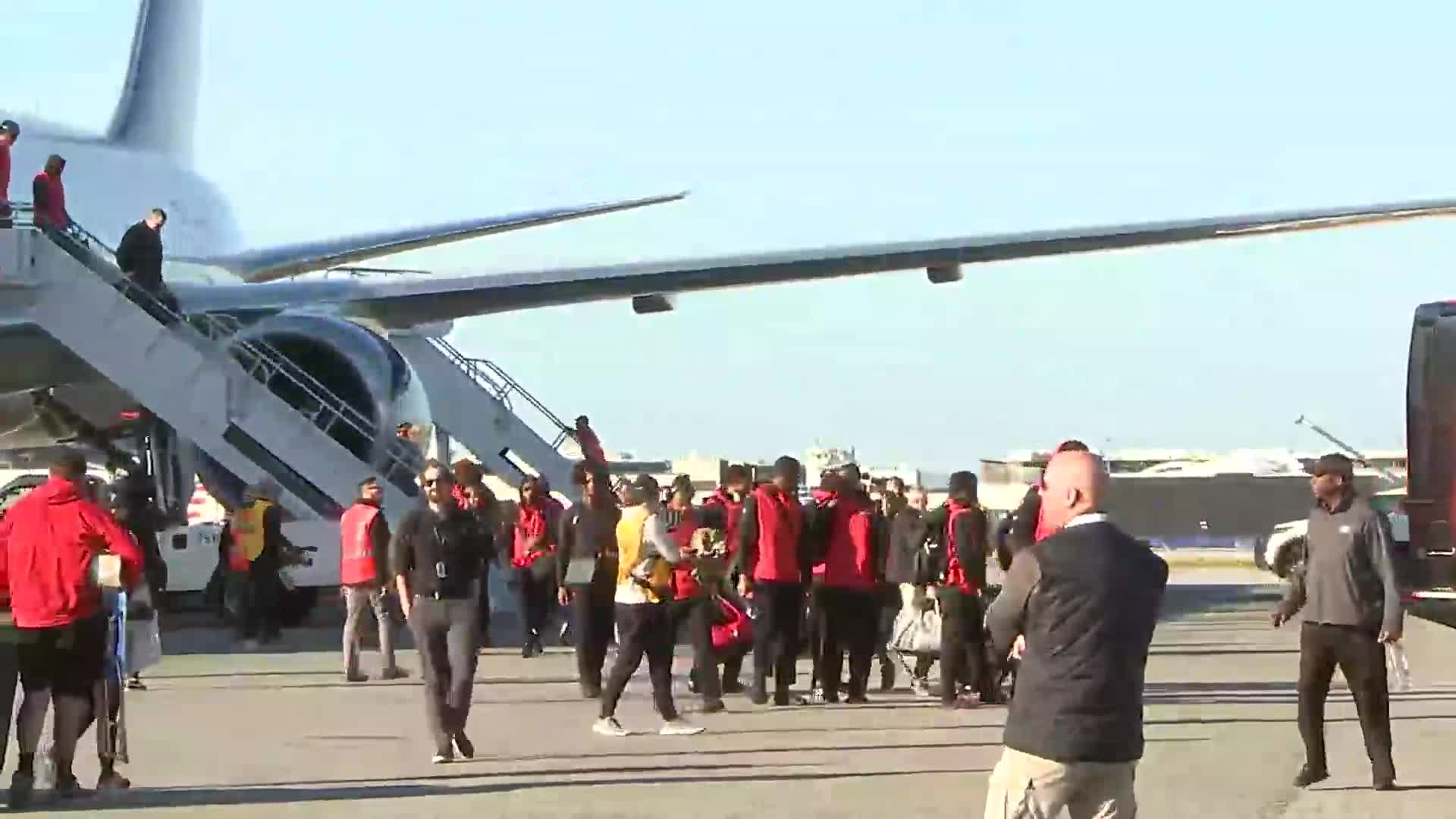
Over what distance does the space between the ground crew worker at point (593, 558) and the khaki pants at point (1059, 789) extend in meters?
8.24

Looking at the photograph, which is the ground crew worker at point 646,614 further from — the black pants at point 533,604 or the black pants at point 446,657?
the black pants at point 533,604

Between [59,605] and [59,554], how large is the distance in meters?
0.20

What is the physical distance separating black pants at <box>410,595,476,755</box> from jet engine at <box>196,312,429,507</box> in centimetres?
969

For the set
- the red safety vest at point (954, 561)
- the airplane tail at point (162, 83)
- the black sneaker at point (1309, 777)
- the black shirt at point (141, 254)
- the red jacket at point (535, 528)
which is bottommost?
the black sneaker at point (1309, 777)

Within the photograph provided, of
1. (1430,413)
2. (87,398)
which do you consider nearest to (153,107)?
(87,398)

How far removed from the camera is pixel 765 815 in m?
8.98

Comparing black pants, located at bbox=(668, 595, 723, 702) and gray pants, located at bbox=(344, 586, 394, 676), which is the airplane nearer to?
gray pants, located at bbox=(344, 586, 394, 676)

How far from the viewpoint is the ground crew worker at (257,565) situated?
18.4 meters

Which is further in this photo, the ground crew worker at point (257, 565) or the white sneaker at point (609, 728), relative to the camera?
the ground crew worker at point (257, 565)

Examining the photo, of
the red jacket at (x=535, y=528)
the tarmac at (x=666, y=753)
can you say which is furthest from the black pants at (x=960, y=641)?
the red jacket at (x=535, y=528)

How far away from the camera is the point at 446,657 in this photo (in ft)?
35.6

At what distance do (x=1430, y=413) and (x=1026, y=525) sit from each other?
21.5 ft

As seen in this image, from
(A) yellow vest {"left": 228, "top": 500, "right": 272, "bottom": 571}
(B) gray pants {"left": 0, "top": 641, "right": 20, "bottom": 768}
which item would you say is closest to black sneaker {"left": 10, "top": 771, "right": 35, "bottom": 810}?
(B) gray pants {"left": 0, "top": 641, "right": 20, "bottom": 768}

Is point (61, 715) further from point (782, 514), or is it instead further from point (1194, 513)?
point (1194, 513)
